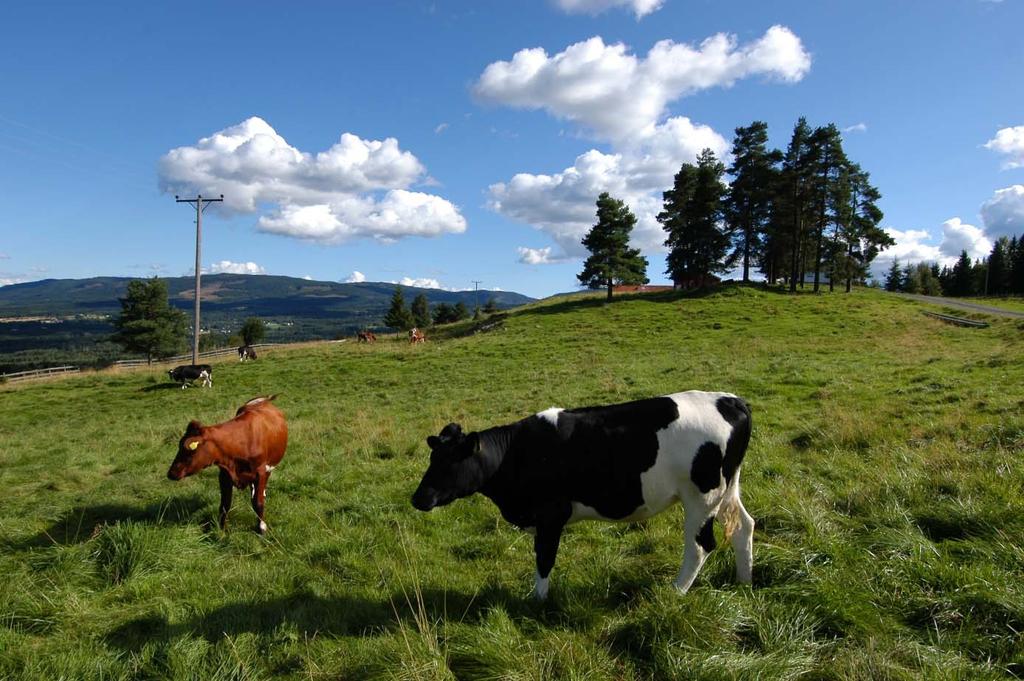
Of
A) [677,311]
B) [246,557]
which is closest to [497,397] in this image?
[246,557]

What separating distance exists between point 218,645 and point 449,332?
44.1 m

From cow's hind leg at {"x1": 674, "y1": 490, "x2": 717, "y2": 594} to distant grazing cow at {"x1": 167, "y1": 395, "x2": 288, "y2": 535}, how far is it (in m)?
5.12

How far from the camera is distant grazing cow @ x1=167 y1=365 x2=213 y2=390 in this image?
27094 millimetres

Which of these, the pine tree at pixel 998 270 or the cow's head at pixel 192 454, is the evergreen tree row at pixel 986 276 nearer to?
the pine tree at pixel 998 270

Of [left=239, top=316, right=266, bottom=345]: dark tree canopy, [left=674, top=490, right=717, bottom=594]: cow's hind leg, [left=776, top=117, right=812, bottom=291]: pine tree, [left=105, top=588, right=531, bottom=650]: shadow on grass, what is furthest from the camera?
[left=239, top=316, right=266, bottom=345]: dark tree canopy

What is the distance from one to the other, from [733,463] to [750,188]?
169ft

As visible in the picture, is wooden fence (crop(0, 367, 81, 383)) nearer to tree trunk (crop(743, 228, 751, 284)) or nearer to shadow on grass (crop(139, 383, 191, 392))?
shadow on grass (crop(139, 383, 191, 392))

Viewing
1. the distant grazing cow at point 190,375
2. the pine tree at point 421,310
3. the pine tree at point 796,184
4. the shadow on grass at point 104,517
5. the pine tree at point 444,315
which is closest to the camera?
the shadow on grass at point 104,517

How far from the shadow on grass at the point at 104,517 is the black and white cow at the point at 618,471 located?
14.6ft

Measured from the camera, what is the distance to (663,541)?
5.54 metres

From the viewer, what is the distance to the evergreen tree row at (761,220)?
4603 centimetres

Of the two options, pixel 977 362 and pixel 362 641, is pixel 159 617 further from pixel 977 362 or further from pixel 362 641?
pixel 977 362

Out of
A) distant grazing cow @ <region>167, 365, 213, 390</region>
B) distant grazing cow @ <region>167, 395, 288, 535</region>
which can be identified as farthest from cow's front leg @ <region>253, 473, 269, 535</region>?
distant grazing cow @ <region>167, 365, 213, 390</region>

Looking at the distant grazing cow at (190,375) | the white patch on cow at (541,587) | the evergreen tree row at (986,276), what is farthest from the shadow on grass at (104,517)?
the evergreen tree row at (986,276)
